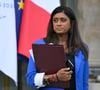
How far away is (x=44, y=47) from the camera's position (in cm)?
297

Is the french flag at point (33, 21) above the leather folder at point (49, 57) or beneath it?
above

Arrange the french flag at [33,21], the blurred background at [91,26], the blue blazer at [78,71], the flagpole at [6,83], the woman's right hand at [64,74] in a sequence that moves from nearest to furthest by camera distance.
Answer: the woman's right hand at [64,74]
the blue blazer at [78,71]
the french flag at [33,21]
the flagpole at [6,83]
the blurred background at [91,26]

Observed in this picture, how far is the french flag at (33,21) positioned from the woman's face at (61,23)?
2.10 ft

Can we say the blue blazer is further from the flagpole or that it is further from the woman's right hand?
the flagpole

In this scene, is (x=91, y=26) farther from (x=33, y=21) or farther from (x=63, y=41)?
(x=63, y=41)

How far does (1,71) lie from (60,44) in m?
0.82

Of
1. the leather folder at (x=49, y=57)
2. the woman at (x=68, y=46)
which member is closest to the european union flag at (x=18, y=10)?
the woman at (x=68, y=46)

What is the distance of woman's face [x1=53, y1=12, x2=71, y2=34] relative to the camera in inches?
122

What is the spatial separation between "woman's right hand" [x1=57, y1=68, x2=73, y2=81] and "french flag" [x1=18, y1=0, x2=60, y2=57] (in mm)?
829

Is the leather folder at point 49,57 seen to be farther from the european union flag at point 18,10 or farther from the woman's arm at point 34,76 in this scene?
the european union flag at point 18,10

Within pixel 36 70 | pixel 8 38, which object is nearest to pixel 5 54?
pixel 8 38

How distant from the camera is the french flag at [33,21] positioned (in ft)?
12.3

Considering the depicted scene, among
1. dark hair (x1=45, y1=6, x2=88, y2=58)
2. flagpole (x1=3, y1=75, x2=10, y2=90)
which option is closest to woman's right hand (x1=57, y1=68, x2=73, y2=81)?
dark hair (x1=45, y1=6, x2=88, y2=58)

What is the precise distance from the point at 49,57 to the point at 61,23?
26 cm
